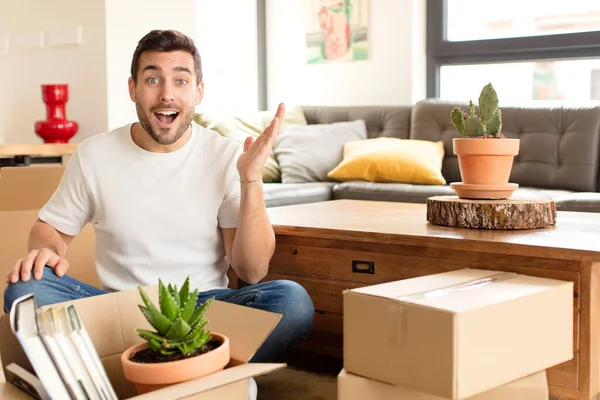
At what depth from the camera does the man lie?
6.63 feet

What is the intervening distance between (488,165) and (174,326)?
1.23m

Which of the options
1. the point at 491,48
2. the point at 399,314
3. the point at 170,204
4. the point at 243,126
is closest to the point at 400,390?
the point at 399,314

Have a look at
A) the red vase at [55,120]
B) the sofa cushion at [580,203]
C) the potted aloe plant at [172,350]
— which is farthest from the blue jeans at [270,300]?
the red vase at [55,120]

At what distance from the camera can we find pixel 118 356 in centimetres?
158

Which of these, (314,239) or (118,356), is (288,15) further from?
(118,356)

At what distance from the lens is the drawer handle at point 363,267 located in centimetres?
220

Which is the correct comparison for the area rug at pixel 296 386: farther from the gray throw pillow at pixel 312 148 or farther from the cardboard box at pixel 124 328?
the gray throw pillow at pixel 312 148

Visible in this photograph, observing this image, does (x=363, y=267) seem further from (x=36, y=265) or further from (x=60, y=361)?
(x=60, y=361)

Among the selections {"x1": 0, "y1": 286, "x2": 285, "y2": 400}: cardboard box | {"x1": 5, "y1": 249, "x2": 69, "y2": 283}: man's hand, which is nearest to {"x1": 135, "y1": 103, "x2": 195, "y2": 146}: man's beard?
{"x1": 5, "y1": 249, "x2": 69, "y2": 283}: man's hand

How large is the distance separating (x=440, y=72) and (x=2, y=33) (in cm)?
292

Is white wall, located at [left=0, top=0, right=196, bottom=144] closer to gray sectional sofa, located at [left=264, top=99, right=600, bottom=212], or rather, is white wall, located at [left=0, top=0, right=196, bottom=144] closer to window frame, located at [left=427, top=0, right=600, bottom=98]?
gray sectional sofa, located at [left=264, top=99, right=600, bottom=212]

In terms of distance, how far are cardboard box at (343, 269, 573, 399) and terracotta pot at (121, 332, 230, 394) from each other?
1.15ft

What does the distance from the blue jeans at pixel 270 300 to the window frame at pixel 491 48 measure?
3087 millimetres

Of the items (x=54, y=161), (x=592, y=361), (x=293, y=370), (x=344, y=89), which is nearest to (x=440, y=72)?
(x=344, y=89)
